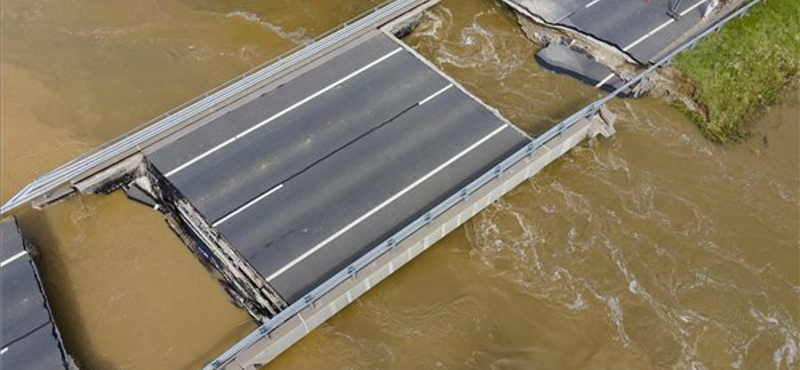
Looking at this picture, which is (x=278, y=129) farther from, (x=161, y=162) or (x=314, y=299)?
(x=314, y=299)

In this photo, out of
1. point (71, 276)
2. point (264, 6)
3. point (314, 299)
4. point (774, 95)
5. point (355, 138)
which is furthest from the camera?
point (264, 6)

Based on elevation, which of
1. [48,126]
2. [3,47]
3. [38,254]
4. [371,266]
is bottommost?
[371,266]

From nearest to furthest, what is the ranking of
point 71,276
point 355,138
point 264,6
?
point 71,276
point 355,138
point 264,6

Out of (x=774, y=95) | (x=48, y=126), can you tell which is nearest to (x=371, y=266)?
(x=48, y=126)

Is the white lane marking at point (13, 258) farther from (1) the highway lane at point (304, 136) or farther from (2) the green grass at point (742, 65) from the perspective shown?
(2) the green grass at point (742, 65)

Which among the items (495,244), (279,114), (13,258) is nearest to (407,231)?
(495,244)

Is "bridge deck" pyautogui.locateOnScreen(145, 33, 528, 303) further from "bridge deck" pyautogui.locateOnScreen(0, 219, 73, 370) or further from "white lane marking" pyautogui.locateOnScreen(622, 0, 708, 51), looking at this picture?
"white lane marking" pyautogui.locateOnScreen(622, 0, 708, 51)
